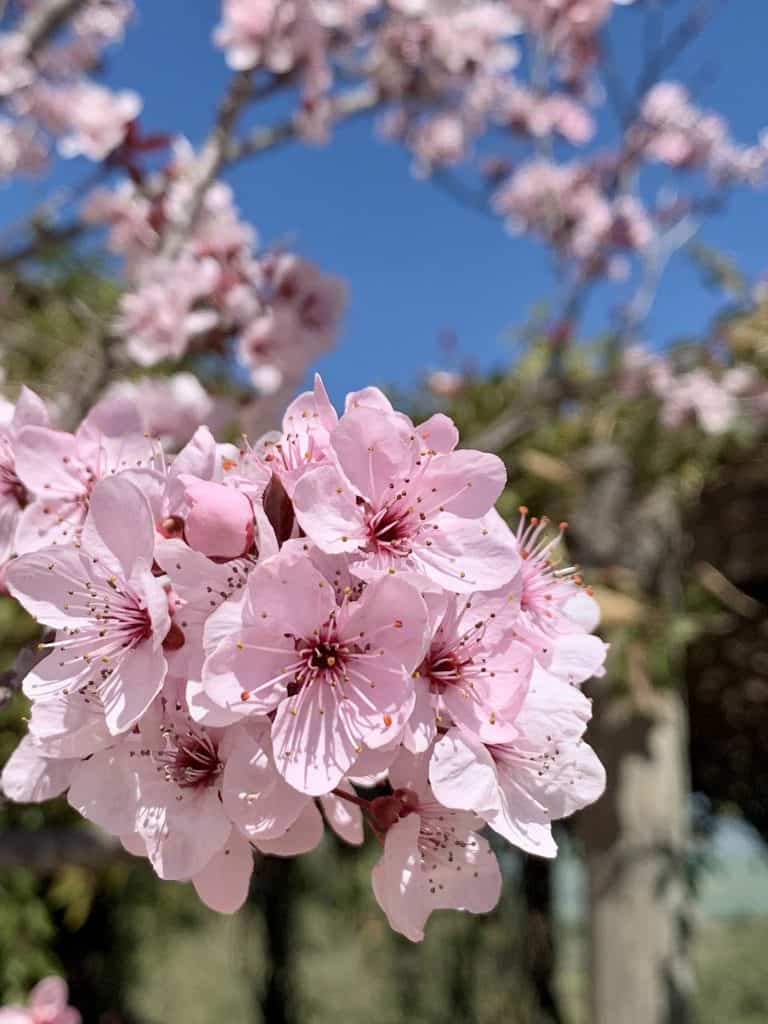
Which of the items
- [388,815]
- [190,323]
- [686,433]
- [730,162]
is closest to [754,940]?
[686,433]

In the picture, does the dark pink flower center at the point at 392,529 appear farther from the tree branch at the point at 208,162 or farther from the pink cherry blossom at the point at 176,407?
the tree branch at the point at 208,162

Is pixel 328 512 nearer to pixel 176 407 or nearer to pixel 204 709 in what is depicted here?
pixel 204 709

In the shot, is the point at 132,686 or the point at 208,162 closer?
the point at 132,686

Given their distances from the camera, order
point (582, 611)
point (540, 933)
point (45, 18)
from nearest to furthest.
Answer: point (582, 611) → point (45, 18) → point (540, 933)

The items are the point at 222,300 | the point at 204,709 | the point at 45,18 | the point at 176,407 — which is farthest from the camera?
the point at 45,18

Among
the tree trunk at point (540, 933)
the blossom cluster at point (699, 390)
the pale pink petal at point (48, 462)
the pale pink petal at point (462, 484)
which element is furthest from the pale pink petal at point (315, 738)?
the tree trunk at point (540, 933)

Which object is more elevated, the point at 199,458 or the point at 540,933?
the point at 199,458

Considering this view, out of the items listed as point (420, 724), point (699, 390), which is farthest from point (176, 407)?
point (699, 390)
